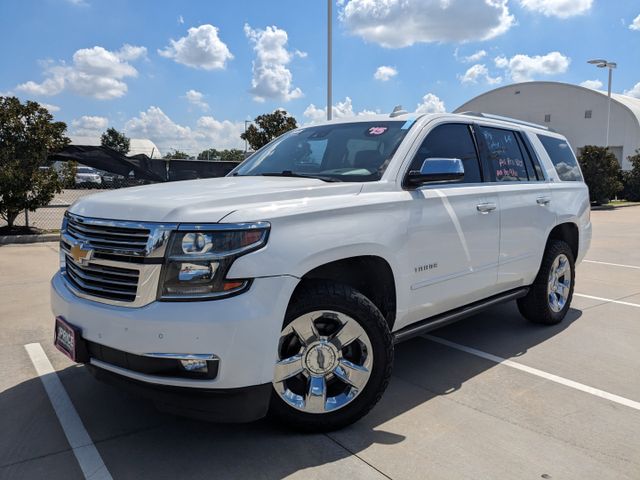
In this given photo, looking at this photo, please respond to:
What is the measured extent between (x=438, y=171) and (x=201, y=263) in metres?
1.68

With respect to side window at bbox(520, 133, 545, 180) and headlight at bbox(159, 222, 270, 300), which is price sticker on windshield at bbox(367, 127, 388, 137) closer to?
headlight at bbox(159, 222, 270, 300)

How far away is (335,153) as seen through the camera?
13.0 ft

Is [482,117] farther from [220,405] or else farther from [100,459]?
[100,459]

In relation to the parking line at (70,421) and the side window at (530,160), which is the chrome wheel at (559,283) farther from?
the parking line at (70,421)

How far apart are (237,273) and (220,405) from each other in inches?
26.0

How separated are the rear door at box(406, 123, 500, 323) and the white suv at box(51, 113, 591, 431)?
1cm

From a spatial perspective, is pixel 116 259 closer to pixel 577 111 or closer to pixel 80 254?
pixel 80 254

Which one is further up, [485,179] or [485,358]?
[485,179]

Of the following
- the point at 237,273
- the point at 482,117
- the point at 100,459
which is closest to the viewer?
the point at 237,273

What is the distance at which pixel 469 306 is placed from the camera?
4191 mm

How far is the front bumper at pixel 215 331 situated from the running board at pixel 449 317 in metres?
1.10

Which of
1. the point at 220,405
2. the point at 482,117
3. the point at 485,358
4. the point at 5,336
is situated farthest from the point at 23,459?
the point at 482,117

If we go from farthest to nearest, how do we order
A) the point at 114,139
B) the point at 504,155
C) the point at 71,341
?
the point at 114,139
the point at 504,155
the point at 71,341

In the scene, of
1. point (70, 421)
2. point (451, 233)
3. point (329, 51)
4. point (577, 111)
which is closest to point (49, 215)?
point (329, 51)
